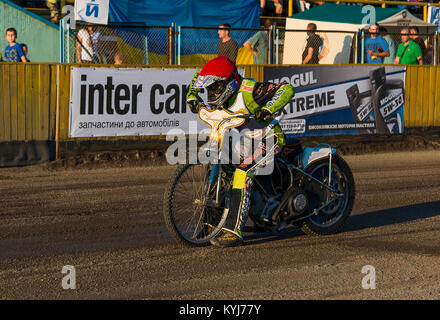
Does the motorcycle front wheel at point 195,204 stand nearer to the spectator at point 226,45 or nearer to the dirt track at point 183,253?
the dirt track at point 183,253

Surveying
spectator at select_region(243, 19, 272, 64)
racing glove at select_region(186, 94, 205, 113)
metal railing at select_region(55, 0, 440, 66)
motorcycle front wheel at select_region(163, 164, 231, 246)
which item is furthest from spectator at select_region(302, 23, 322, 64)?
motorcycle front wheel at select_region(163, 164, 231, 246)

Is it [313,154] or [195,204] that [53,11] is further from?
[195,204]


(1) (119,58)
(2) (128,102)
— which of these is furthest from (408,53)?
(2) (128,102)

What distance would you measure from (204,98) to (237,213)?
686cm

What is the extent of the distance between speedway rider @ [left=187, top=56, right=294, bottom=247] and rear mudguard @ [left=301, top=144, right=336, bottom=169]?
1.92 feet

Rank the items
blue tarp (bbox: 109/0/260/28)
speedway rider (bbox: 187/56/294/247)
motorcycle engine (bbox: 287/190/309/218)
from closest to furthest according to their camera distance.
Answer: speedway rider (bbox: 187/56/294/247), motorcycle engine (bbox: 287/190/309/218), blue tarp (bbox: 109/0/260/28)

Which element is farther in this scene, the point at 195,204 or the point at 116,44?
the point at 116,44

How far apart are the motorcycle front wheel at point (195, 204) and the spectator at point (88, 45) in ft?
22.6

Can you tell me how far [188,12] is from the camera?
17.5 meters

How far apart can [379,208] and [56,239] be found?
3919 mm

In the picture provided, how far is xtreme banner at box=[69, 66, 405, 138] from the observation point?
1245 cm

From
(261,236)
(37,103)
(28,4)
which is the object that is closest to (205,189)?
(261,236)

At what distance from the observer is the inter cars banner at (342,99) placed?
14055 mm

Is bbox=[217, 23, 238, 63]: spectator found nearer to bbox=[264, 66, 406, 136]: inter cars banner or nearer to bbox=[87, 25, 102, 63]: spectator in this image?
bbox=[264, 66, 406, 136]: inter cars banner
